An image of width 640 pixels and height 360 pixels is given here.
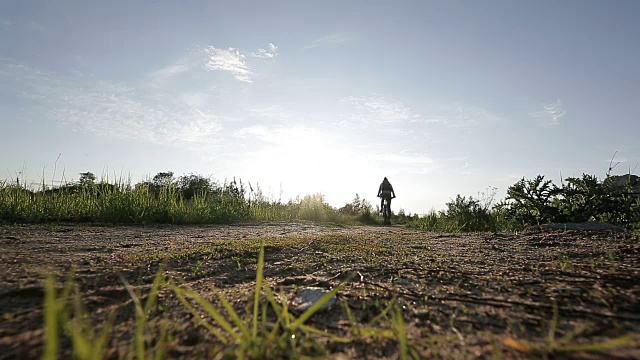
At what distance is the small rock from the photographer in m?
1.54

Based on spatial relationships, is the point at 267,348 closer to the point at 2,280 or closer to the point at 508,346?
the point at 508,346

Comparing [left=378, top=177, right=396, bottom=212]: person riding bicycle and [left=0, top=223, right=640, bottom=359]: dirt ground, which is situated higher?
[left=378, top=177, right=396, bottom=212]: person riding bicycle

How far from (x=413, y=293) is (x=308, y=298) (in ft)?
1.54

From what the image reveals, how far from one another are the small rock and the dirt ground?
0.15 ft

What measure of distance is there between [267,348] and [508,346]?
0.67m

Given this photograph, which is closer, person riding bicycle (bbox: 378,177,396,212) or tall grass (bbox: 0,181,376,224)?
tall grass (bbox: 0,181,376,224)

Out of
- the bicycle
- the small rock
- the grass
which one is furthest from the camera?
the bicycle

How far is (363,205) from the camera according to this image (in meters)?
22.9

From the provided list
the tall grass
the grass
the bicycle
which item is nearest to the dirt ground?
the grass

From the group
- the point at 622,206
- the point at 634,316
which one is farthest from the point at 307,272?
the point at 622,206

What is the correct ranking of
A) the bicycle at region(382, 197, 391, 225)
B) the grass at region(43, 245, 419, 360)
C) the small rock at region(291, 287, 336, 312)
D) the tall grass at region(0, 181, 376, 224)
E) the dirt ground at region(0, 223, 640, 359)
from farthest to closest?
1. the bicycle at region(382, 197, 391, 225)
2. the tall grass at region(0, 181, 376, 224)
3. the small rock at region(291, 287, 336, 312)
4. the dirt ground at region(0, 223, 640, 359)
5. the grass at region(43, 245, 419, 360)

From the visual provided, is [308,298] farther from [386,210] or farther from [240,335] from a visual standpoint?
[386,210]

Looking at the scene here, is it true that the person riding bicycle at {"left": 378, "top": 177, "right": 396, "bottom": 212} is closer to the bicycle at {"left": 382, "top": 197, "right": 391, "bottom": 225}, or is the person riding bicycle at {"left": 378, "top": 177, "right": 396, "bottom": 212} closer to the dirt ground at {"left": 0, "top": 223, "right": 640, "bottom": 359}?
the bicycle at {"left": 382, "top": 197, "right": 391, "bottom": 225}

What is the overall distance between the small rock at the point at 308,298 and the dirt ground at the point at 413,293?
5 centimetres
